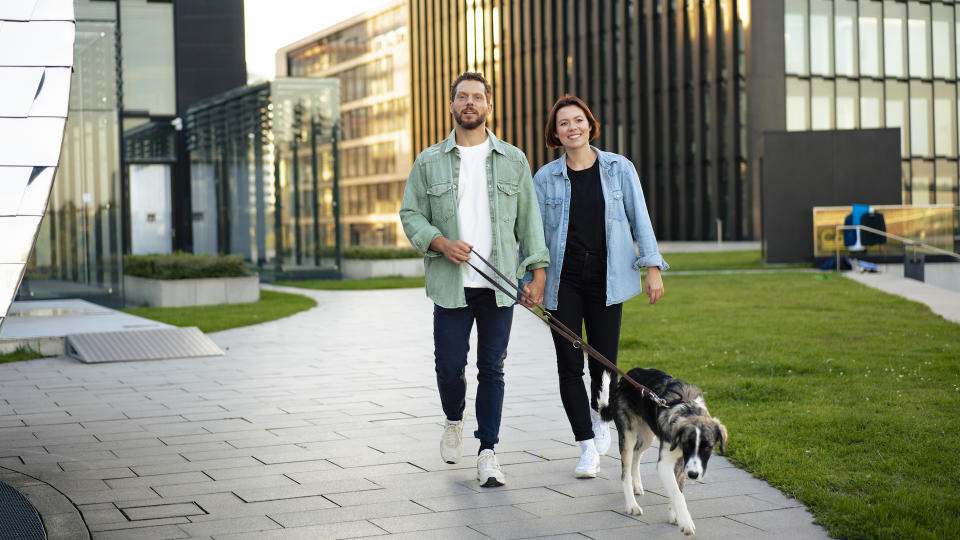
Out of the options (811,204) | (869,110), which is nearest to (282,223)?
(811,204)

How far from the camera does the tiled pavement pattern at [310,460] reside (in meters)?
4.75

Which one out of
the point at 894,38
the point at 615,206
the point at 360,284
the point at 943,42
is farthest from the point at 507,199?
the point at 943,42

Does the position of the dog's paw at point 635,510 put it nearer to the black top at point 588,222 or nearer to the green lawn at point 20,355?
the black top at point 588,222

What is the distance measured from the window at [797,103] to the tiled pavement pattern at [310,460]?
41.5m

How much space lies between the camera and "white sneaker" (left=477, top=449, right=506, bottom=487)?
539 centimetres

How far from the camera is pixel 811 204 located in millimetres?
29344

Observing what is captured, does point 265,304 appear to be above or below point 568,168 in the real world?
below

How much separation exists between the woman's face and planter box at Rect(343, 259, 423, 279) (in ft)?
72.7

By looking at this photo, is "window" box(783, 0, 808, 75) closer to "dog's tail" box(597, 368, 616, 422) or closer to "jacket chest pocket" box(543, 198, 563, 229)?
"jacket chest pocket" box(543, 198, 563, 229)

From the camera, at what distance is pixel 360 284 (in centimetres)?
2455

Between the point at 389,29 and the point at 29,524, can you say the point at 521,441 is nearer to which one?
the point at 29,524

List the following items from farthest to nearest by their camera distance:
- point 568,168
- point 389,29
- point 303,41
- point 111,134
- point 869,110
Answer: point 303,41
point 389,29
point 869,110
point 111,134
point 568,168

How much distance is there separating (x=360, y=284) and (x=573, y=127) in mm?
19239

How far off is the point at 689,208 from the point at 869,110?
31.3 ft
